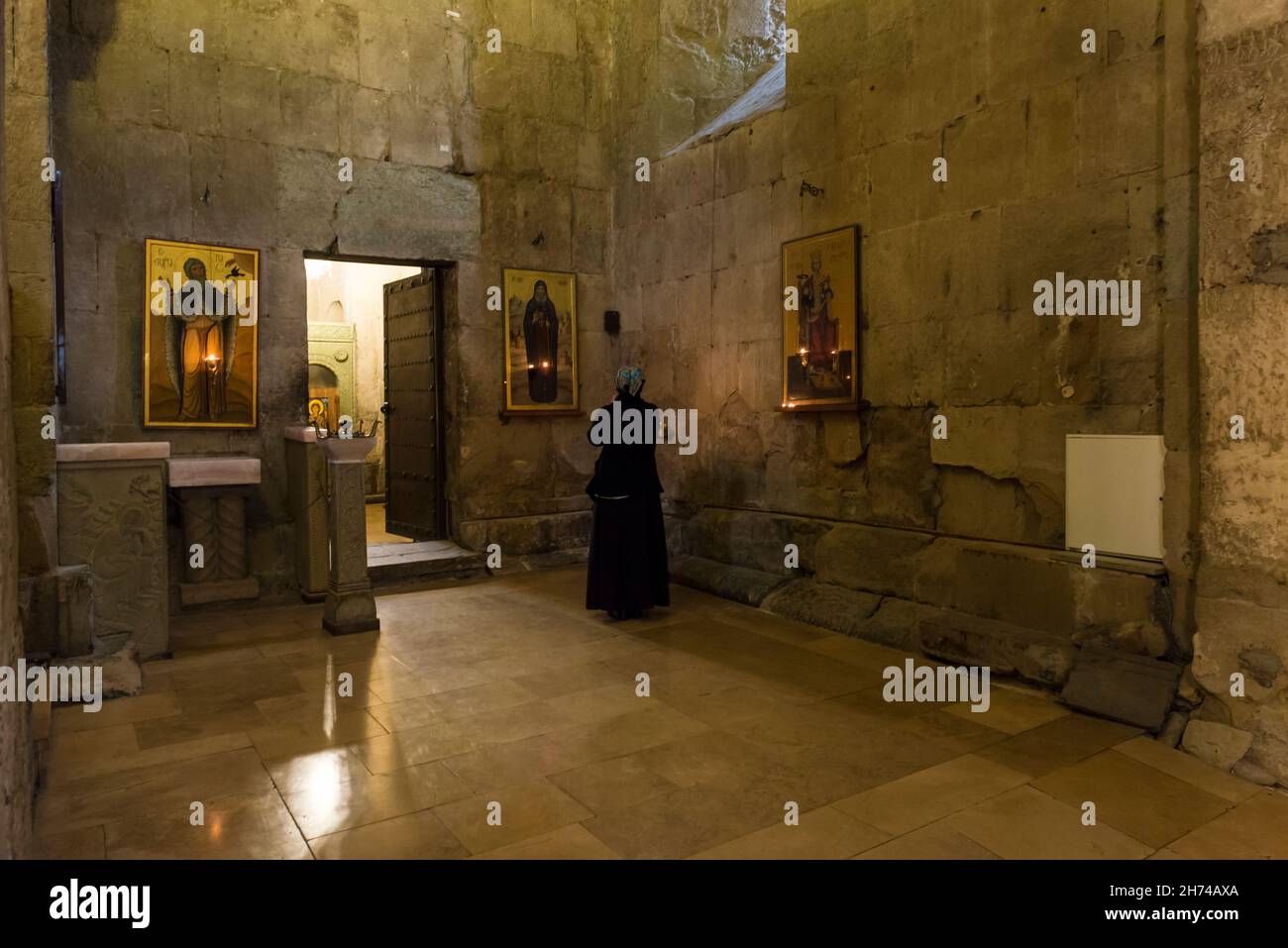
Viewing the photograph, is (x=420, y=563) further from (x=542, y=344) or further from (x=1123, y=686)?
(x=1123, y=686)

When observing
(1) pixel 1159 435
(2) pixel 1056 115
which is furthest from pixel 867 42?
(1) pixel 1159 435

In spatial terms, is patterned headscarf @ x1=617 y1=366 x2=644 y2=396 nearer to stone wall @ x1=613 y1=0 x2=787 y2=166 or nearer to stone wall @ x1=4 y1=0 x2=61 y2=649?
stone wall @ x1=613 y1=0 x2=787 y2=166

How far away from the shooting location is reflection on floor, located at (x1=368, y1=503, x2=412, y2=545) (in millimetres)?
8608

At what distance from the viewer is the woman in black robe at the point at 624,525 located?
6035 millimetres

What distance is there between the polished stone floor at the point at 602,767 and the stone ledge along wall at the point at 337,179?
2635 mm

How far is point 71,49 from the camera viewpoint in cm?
615

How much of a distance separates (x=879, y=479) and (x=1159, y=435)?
72.1 inches

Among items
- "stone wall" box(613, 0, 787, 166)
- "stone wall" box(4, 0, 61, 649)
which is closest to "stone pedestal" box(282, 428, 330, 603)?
"stone wall" box(4, 0, 61, 649)

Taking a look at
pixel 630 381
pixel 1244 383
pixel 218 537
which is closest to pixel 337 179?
pixel 218 537

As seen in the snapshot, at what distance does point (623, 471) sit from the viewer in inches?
239

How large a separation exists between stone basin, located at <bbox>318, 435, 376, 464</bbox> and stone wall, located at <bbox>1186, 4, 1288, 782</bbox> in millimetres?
4651

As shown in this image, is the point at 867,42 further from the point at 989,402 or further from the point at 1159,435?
the point at 1159,435

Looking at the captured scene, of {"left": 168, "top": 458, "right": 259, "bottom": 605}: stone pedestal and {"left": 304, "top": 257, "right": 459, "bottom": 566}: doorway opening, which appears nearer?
{"left": 168, "top": 458, "right": 259, "bottom": 605}: stone pedestal

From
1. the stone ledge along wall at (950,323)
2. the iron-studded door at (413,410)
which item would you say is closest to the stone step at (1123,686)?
the stone ledge along wall at (950,323)
